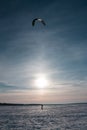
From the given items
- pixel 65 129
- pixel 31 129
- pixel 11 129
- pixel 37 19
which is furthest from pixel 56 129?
pixel 37 19

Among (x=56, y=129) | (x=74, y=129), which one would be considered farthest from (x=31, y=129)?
(x=74, y=129)

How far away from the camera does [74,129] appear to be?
39688 mm

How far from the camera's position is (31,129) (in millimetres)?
41031

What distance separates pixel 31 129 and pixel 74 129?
7.86 meters

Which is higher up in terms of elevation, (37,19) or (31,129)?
(37,19)

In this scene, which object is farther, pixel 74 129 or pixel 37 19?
pixel 74 129

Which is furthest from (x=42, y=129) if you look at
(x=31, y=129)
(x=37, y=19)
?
(x=37, y=19)

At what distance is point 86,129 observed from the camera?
38.9 metres

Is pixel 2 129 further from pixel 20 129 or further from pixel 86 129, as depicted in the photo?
pixel 86 129

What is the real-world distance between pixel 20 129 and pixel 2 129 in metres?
3.24

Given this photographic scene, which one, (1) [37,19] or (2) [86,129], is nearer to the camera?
(1) [37,19]

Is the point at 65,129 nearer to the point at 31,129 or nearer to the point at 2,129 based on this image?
the point at 31,129

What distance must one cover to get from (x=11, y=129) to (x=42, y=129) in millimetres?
5601

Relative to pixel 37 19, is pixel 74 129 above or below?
below
